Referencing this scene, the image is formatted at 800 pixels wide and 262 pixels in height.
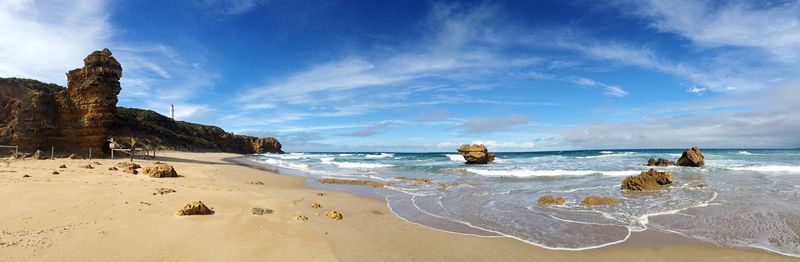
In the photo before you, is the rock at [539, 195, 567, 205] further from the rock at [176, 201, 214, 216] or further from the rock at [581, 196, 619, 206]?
the rock at [176, 201, 214, 216]

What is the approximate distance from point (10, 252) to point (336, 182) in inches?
543

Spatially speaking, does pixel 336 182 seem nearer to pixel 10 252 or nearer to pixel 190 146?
pixel 10 252

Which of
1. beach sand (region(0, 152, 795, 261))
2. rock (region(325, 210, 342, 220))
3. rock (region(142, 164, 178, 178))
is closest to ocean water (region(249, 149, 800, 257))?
beach sand (region(0, 152, 795, 261))

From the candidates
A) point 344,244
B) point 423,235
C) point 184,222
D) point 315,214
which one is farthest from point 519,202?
point 184,222

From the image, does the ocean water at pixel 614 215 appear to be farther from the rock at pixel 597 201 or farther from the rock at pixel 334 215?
the rock at pixel 334 215

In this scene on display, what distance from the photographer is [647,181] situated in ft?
48.2

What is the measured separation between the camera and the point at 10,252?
501 centimetres

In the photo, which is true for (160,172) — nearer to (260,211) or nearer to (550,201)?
(260,211)

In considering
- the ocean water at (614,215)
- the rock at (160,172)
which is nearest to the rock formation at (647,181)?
the ocean water at (614,215)

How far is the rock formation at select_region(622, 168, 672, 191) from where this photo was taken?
14461mm

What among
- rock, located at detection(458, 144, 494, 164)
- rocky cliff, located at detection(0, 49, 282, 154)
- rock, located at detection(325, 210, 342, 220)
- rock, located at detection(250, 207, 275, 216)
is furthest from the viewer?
rock, located at detection(458, 144, 494, 164)

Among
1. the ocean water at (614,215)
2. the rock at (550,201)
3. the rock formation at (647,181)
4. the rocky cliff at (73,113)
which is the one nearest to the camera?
the ocean water at (614,215)

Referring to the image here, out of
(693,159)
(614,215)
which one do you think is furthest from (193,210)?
(693,159)

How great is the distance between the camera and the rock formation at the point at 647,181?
569 inches
